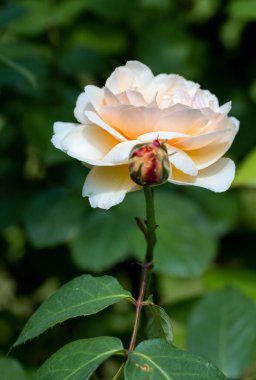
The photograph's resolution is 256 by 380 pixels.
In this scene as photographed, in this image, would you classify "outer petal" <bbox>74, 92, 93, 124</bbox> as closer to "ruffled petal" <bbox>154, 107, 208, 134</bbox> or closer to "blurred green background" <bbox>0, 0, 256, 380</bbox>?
"ruffled petal" <bbox>154, 107, 208, 134</bbox>

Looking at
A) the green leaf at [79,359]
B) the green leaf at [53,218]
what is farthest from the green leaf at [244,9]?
the green leaf at [79,359]

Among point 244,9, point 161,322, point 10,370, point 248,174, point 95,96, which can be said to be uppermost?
point 244,9

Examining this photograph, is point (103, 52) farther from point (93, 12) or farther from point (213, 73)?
point (213, 73)

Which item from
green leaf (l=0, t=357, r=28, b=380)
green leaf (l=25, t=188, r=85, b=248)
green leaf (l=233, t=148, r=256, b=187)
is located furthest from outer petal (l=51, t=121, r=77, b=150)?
green leaf (l=233, t=148, r=256, b=187)

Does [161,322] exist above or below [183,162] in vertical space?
below

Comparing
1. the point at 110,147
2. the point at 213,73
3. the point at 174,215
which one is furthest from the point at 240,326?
the point at 213,73

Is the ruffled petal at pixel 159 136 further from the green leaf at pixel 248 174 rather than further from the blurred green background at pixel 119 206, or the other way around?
the green leaf at pixel 248 174

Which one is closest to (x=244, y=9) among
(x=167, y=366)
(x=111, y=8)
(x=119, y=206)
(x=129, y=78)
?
(x=111, y=8)

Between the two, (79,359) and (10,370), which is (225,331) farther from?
(79,359)
